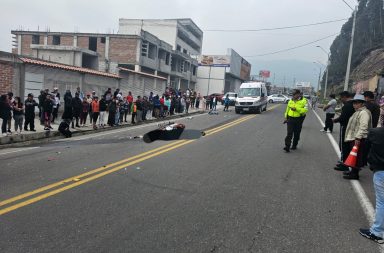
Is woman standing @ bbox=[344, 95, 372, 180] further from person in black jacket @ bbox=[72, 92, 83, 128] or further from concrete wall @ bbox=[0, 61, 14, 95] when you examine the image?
concrete wall @ bbox=[0, 61, 14, 95]

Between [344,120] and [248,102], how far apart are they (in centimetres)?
1938

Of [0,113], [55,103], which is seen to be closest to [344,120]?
[0,113]

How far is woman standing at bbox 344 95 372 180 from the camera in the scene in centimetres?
711

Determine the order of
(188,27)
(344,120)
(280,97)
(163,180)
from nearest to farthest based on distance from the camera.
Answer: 1. (163,180)
2. (344,120)
3. (280,97)
4. (188,27)

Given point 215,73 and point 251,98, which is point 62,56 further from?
point 215,73

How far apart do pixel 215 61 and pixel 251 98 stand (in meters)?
45.1

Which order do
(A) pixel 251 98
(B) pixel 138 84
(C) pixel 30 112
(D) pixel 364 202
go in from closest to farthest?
(D) pixel 364 202, (C) pixel 30 112, (A) pixel 251 98, (B) pixel 138 84

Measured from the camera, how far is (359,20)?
220ft

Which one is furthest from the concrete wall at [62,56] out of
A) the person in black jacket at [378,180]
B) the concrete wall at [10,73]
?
the person in black jacket at [378,180]

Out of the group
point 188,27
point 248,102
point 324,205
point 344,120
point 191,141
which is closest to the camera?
point 324,205

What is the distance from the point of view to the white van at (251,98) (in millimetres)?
28219

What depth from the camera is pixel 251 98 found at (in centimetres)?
2847

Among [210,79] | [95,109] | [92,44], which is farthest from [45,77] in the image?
[210,79]

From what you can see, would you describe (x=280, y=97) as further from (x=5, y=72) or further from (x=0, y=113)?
(x=0, y=113)
